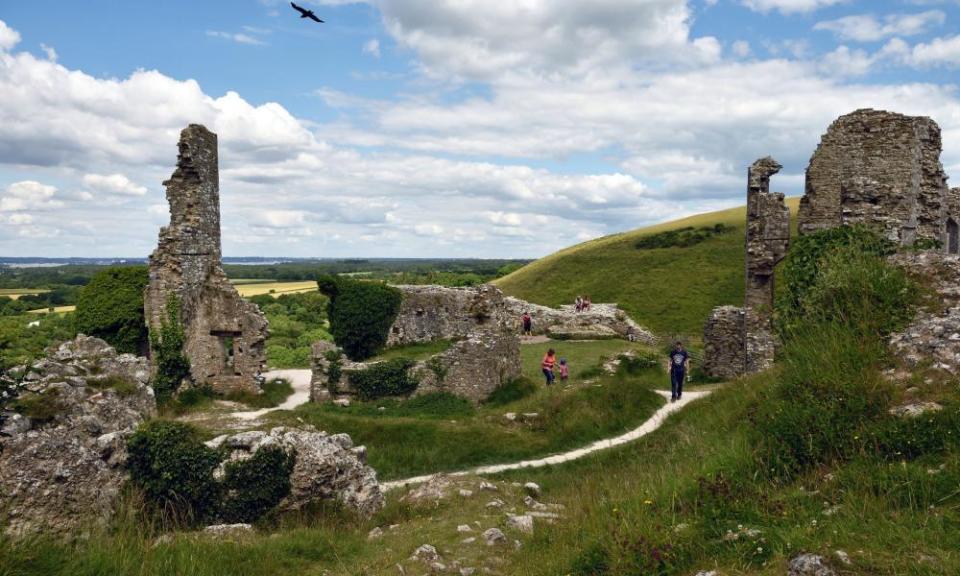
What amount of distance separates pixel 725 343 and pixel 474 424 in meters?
11.0

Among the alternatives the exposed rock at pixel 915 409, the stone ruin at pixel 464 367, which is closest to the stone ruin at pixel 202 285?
the stone ruin at pixel 464 367

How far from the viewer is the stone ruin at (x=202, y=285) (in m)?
20.6

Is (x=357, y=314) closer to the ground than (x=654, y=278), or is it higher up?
closer to the ground

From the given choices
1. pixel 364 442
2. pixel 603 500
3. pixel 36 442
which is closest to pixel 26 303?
pixel 364 442

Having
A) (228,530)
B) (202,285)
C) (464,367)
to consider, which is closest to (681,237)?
(464,367)

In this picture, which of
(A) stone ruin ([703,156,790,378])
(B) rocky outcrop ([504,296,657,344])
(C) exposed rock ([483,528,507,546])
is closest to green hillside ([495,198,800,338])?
(B) rocky outcrop ([504,296,657,344])

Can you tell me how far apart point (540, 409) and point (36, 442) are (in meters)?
12.9

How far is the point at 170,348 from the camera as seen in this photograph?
2045 cm

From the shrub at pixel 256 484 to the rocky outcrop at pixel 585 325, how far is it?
25853mm

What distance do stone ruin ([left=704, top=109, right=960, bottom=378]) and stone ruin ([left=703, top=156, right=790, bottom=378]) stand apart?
0.03 meters

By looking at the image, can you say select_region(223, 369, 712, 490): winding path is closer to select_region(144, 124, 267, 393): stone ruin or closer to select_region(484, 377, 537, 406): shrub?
select_region(144, 124, 267, 393): stone ruin

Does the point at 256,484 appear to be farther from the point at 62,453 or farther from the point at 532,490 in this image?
the point at 532,490

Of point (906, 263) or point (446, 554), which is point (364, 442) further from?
point (906, 263)

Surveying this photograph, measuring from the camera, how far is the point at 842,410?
639 cm
